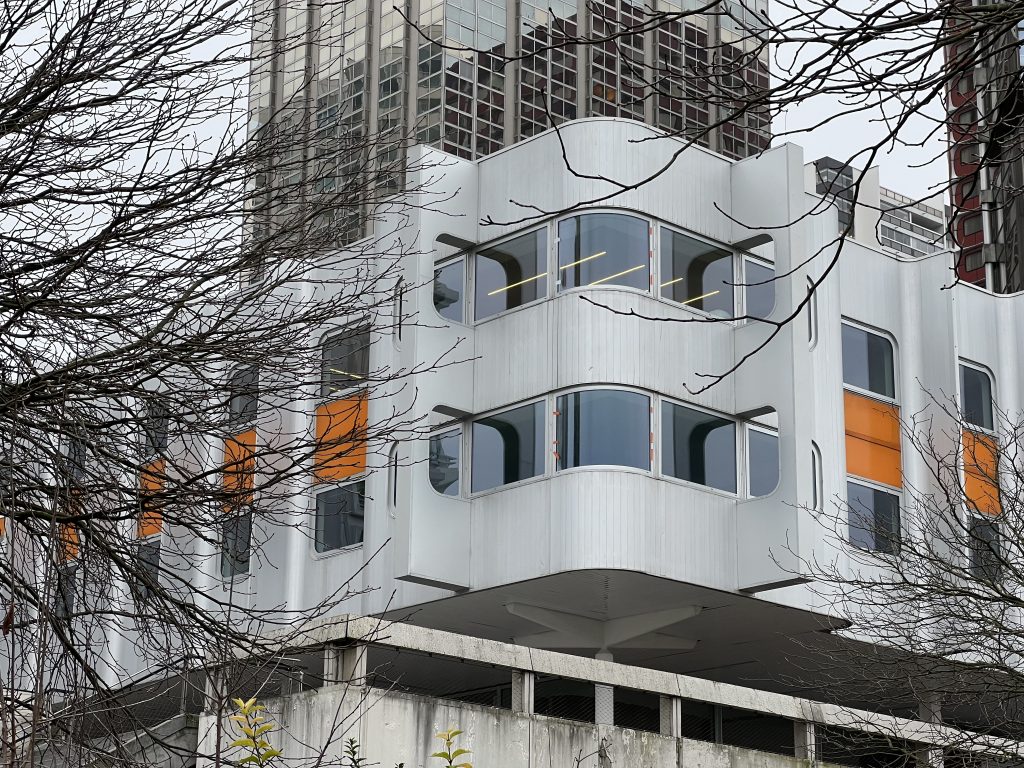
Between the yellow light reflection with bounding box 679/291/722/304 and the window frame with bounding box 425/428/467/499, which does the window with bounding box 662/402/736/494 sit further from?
the window frame with bounding box 425/428/467/499

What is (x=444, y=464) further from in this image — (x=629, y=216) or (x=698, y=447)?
(x=629, y=216)

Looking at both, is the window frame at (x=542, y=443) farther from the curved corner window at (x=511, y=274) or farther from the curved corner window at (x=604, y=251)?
the curved corner window at (x=604, y=251)

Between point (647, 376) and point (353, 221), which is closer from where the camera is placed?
point (353, 221)

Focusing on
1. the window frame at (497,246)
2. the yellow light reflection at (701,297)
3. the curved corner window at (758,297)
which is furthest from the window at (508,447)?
the curved corner window at (758,297)

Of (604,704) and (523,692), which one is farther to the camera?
(604,704)

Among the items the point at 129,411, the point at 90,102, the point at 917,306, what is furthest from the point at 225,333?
the point at 917,306

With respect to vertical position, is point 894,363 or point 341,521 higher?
point 894,363

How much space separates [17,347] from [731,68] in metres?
4.59

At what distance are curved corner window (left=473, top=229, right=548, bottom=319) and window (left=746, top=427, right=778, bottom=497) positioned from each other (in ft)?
13.3

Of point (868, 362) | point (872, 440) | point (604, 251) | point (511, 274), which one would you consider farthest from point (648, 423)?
point (868, 362)

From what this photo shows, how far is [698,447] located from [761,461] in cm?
122

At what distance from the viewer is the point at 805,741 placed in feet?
56.2

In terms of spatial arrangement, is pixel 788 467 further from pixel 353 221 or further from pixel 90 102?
pixel 90 102

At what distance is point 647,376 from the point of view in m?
23.9
